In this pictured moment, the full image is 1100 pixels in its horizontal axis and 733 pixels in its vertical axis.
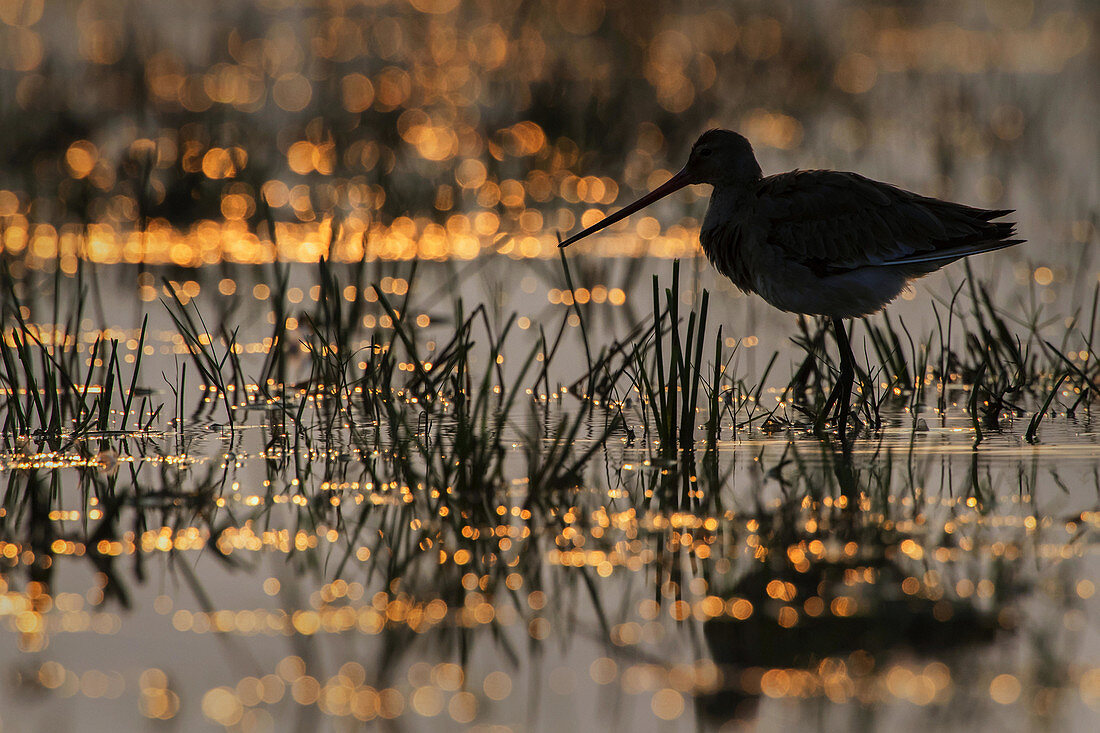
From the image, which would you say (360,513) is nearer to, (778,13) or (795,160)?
(795,160)

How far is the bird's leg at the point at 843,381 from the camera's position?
198 inches

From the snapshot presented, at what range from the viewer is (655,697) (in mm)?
2801

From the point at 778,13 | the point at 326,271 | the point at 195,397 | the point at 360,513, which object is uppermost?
the point at 778,13

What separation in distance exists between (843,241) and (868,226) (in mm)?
114

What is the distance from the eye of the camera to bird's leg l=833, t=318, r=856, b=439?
16.5 feet

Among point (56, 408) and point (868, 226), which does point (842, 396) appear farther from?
point (56, 408)

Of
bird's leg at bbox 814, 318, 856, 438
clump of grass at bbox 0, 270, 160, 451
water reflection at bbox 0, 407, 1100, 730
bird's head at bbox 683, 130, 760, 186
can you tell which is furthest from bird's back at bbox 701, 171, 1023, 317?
clump of grass at bbox 0, 270, 160, 451

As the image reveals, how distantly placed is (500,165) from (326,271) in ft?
16.3

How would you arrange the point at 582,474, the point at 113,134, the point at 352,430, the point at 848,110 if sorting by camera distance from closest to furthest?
the point at 582,474
the point at 352,430
the point at 113,134
the point at 848,110

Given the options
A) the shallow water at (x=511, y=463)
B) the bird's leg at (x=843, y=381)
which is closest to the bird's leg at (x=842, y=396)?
the bird's leg at (x=843, y=381)

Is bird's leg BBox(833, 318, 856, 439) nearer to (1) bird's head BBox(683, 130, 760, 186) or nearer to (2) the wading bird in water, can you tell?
(2) the wading bird in water

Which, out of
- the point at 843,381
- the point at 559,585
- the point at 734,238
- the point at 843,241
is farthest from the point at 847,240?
the point at 559,585

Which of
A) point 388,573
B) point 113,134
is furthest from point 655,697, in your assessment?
point 113,134

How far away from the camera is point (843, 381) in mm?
5152
